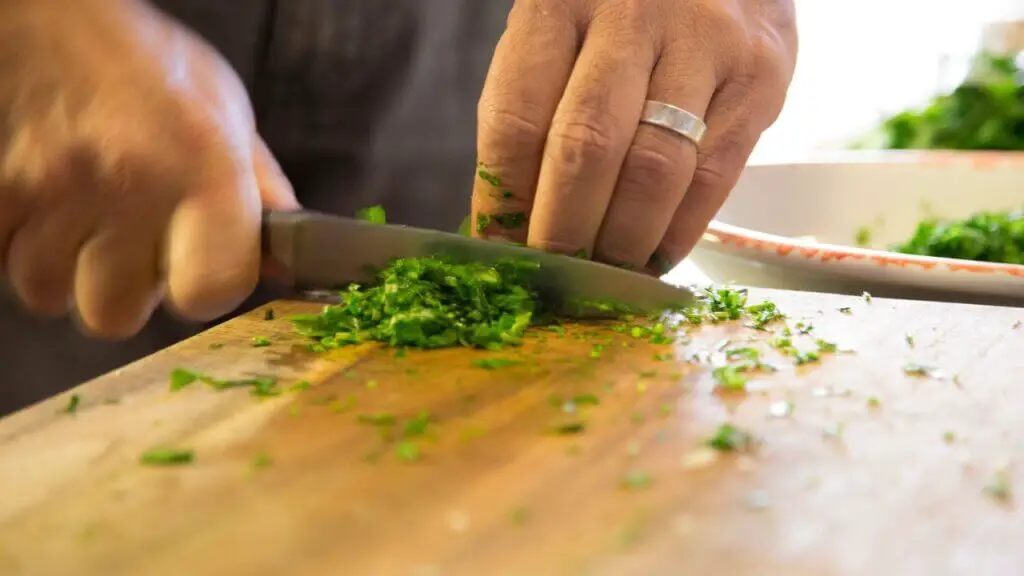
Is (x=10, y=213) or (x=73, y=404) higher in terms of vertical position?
(x=10, y=213)

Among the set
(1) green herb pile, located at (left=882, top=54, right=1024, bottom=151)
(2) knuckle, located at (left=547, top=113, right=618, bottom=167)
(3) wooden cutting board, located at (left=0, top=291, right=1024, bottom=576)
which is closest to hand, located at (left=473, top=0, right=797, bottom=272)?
(2) knuckle, located at (left=547, top=113, right=618, bottom=167)

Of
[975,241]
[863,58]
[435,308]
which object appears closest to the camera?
[435,308]

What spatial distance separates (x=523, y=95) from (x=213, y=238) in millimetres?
386

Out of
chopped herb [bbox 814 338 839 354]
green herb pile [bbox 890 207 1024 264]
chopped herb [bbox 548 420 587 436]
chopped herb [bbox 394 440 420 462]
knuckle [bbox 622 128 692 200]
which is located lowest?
chopped herb [bbox 394 440 420 462]

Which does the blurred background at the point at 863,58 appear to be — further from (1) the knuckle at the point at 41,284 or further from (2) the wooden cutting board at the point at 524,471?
(1) the knuckle at the point at 41,284

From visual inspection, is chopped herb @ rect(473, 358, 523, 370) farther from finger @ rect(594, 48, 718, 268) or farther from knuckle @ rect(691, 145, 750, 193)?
knuckle @ rect(691, 145, 750, 193)

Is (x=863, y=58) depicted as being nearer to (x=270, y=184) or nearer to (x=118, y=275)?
(x=270, y=184)

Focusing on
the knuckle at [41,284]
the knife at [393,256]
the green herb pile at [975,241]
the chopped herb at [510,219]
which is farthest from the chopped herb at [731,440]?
the green herb pile at [975,241]

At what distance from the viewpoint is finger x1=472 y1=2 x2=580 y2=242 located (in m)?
1.00

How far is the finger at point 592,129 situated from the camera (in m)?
0.98

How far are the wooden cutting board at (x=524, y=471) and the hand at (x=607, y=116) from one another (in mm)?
201

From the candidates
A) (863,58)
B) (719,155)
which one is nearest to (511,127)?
(719,155)

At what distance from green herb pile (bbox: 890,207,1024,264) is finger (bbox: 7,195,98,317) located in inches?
51.6

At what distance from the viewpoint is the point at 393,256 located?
101 centimetres
